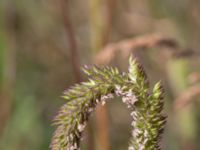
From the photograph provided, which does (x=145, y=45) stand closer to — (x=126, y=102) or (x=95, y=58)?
(x=95, y=58)

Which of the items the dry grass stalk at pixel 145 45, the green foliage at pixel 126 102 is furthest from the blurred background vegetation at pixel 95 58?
the green foliage at pixel 126 102

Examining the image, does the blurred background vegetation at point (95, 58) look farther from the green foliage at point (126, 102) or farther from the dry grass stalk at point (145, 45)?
the green foliage at point (126, 102)

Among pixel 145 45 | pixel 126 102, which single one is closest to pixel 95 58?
pixel 145 45

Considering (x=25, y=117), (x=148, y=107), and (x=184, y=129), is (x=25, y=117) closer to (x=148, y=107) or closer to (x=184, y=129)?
(x=184, y=129)

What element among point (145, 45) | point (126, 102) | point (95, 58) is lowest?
point (126, 102)

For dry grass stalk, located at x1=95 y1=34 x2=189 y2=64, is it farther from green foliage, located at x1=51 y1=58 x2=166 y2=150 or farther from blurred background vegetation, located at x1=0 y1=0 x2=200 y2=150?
green foliage, located at x1=51 y1=58 x2=166 y2=150

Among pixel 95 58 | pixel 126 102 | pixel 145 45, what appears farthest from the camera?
pixel 95 58
